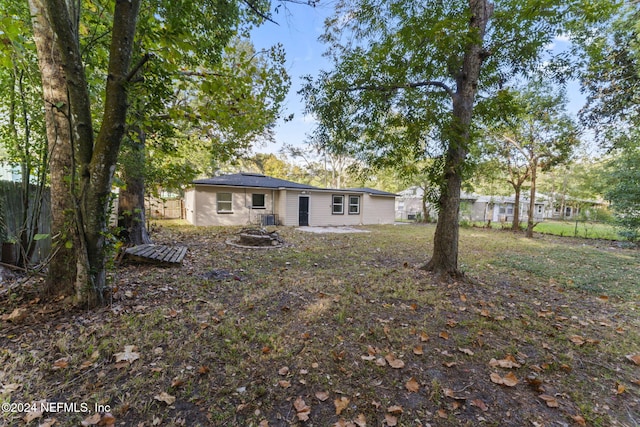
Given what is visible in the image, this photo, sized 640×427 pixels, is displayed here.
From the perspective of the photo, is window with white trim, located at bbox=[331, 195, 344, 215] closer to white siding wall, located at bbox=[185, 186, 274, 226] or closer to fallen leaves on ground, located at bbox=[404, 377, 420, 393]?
white siding wall, located at bbox=[185, 186, 274, 226]

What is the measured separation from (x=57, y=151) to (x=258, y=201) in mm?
11599

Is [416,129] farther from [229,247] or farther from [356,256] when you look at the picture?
[229,247]

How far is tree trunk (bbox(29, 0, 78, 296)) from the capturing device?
3016 mm

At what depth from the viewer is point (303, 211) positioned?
15.3m

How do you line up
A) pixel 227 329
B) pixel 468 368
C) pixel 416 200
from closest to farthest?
pixel 468 368
pixel 227 329
pixel 416 200

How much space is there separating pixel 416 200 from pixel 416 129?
26.0 metres

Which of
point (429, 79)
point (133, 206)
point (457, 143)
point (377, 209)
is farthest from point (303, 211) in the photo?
point (457, 143)

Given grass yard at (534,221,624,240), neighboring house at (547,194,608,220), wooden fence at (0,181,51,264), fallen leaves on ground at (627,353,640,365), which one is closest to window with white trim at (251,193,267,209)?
wooden fence at (0,181,51,264)

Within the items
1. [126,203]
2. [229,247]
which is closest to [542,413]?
[229,247]

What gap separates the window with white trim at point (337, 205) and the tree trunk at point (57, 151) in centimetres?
1390

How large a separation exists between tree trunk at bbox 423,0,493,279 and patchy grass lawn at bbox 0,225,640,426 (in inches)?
27.8

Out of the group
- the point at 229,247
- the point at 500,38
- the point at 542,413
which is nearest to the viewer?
the point at 542,413

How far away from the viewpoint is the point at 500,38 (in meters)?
4.48

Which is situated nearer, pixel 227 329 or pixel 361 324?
pixel 227 329
